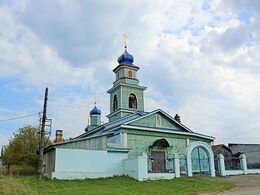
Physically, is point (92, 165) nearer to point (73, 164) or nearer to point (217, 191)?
point (73, 164)

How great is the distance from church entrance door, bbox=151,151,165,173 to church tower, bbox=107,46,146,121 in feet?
21.2

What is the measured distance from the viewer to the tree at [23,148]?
37375 millimetres

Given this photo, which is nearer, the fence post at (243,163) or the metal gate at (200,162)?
the metal gate at (200,162)

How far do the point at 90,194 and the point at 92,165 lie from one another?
7814 mm

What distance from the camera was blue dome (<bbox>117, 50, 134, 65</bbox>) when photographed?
34000 millimetres

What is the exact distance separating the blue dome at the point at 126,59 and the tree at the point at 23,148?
1373 cm

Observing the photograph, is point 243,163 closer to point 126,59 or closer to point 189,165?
point 189,165

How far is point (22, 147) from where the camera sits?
1481 inches

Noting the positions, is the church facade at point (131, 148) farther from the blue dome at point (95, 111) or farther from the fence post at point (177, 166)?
the blue dome at point (95, 111)

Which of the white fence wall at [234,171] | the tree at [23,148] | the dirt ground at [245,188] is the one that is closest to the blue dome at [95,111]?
the tree at [23,148]

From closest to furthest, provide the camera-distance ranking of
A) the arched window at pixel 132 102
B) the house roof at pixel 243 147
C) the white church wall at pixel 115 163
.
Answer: the white church wall at pixel 115 163
the arched window at pixel 132 102
the house roof at pixel 243 147

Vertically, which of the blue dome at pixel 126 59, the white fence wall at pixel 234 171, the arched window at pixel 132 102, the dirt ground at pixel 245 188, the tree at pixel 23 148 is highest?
the blue dome at pixel 126 59

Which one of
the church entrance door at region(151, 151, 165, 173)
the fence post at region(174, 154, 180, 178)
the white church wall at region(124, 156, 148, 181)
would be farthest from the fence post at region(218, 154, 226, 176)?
the white church wall at region(124, 156, 148, 181)

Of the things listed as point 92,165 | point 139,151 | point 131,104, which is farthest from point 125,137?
point 131,104
